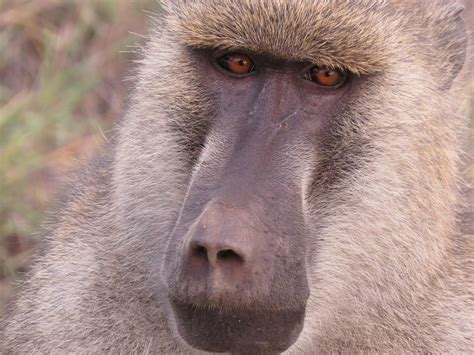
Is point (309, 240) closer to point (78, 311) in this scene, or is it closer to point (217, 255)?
point (217, 255)

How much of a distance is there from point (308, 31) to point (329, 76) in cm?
18

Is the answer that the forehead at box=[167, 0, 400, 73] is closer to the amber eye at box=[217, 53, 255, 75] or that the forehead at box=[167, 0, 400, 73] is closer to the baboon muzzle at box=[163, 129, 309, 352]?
the amber eye at box=[217, 53, 255, 75]

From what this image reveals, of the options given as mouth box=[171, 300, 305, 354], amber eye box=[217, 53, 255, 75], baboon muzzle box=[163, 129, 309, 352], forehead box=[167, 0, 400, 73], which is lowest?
mouth box=[171, 300, 305, 354]

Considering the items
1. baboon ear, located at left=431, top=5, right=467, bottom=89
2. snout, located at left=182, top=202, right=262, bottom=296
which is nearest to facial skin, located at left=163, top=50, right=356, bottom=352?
snout, located at left=182, top=202, right=262, bottom=296

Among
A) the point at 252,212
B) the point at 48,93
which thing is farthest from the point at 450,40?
the point at 48,93

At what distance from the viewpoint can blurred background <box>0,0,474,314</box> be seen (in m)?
6.41

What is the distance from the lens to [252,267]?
11.0ft

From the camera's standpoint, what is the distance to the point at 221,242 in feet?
10.9

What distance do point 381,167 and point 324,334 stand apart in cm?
68

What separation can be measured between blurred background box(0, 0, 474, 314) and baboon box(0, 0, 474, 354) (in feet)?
6.80

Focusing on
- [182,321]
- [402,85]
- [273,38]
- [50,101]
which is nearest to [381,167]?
[402,85]

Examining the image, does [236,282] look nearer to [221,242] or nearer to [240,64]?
[221,242]

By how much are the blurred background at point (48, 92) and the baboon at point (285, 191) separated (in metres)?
2.07

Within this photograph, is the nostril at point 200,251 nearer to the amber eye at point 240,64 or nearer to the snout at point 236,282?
the snout at point 236,282
